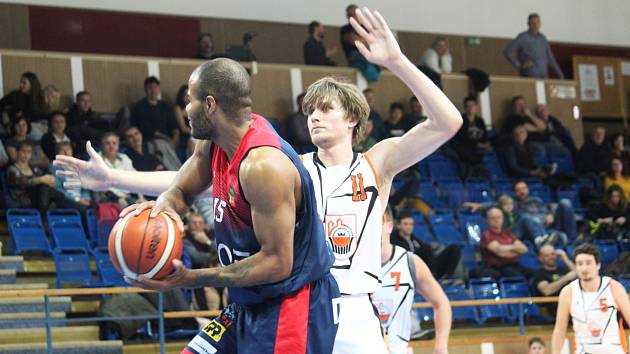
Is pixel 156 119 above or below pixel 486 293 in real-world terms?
above

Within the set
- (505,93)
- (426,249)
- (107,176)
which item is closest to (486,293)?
(426,249)

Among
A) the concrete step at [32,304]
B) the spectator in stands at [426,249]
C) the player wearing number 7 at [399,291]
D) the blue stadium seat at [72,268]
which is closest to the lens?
the player wearing number 7 at [399,291]

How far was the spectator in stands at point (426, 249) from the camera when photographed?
11312 mm

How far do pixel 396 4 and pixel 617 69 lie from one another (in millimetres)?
5205

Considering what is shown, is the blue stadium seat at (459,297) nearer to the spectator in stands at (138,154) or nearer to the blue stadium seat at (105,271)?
the spectator in stands at (138,154)

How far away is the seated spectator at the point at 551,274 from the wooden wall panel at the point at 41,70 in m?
6.45

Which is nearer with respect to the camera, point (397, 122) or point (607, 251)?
point (607, 251)

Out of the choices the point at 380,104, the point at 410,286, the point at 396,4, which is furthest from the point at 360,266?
the point at 396,4

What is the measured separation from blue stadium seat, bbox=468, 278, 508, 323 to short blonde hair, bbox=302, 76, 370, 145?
7.40m

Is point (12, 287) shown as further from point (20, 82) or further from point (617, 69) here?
point (617, 69)

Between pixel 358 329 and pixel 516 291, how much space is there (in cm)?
822

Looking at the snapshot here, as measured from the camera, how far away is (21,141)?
11.6 metres

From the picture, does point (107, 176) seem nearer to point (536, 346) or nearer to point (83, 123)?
point (536, 346)

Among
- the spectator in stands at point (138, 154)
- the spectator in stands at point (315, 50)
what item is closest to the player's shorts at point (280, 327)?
the spectator in stands at point (138, 154)
